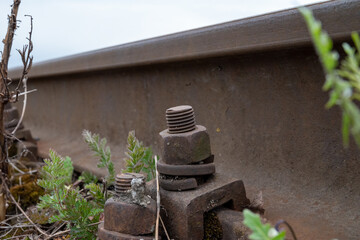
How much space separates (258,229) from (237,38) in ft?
4.43

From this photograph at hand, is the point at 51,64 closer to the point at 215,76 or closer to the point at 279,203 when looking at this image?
the point at 215,76

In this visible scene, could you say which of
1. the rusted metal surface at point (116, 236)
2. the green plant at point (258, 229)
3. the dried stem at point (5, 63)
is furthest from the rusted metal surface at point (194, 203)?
the dried stem at point (5, 63)

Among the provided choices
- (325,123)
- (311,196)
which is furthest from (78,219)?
(325,123)

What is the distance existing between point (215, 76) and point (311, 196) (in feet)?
2.61

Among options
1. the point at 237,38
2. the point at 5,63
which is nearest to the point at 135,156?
the point at 237,38

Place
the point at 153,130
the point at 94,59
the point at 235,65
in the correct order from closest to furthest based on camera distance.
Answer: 1. the point at 235,65
2. the point at 153,130
3. the point at 94,59

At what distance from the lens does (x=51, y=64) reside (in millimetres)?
3803

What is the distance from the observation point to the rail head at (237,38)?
1448 millimetres

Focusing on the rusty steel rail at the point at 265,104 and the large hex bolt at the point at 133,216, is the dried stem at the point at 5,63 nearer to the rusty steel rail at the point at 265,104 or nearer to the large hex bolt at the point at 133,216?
the rusty steel rail at the point at 265,104

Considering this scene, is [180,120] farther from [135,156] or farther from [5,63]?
[5,63]

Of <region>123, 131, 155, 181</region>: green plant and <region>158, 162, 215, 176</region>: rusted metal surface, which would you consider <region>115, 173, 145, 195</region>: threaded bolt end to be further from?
<region>123, 131, 155, 181</region>: green plant

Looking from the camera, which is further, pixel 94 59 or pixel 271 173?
pixel 94 59

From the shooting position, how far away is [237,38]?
1862 mm

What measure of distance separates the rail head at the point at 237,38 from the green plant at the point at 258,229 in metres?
1.00
